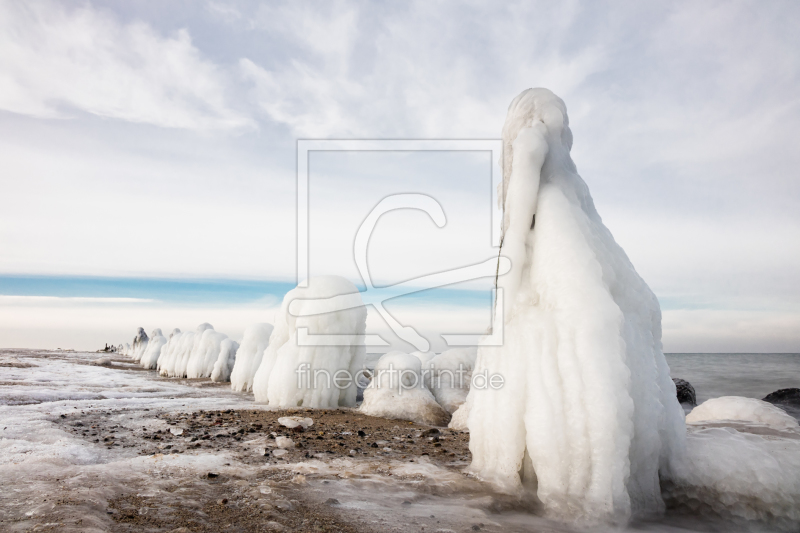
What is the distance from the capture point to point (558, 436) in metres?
4.14

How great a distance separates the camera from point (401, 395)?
10.5 meters

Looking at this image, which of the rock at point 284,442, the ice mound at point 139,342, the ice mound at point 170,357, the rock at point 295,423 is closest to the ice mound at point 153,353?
the ice mound at point 170,357

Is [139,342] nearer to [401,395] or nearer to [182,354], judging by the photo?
[182,354]

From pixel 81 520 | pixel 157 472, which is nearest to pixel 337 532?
pixel 81 520

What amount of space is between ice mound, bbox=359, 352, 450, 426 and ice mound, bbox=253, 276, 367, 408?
0.91m

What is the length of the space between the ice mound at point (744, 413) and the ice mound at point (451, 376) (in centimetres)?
481

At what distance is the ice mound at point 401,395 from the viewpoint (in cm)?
1003

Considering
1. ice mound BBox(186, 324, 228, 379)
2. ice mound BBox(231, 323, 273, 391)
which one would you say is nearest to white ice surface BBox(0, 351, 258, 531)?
ice mound BBox(231, 323, 273, 391)

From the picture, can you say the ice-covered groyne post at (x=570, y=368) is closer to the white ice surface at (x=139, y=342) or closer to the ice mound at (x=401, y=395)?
the ice mound at (x=401, y=395)

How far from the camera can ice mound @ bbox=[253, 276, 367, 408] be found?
1103cm

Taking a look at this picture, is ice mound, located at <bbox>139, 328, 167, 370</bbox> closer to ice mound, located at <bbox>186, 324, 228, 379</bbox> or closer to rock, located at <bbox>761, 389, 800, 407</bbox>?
ice mound, located at <bbox>186, 324, 228, 379</bbox>

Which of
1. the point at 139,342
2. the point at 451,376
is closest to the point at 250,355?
the point at 451,376

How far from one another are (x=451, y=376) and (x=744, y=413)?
629 centimetres

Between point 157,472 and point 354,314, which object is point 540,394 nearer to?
point 157,472
